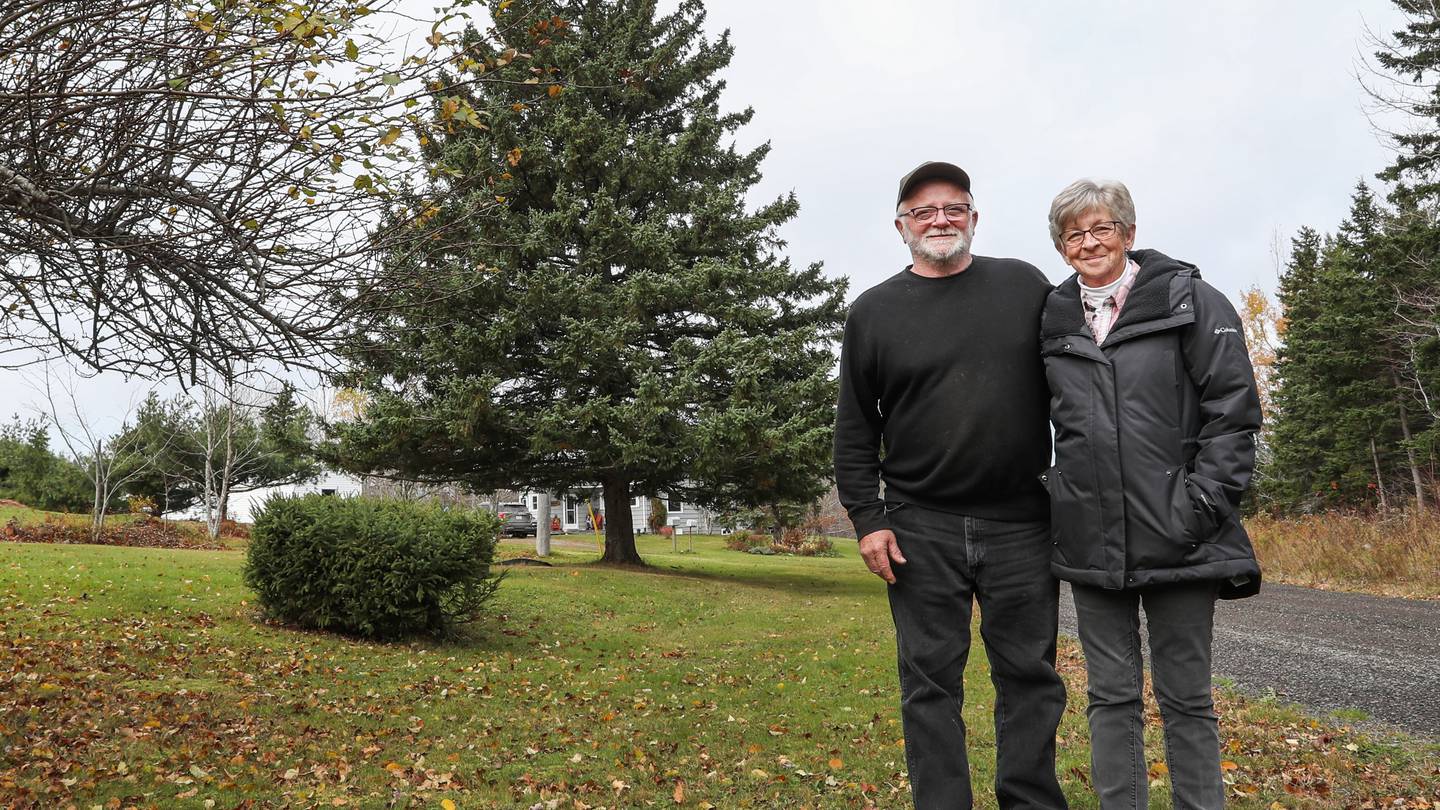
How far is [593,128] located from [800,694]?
11750 mm

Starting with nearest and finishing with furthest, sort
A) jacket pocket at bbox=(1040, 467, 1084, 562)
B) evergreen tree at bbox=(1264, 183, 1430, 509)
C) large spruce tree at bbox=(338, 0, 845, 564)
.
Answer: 1. jacket pocket at bbox=(1040, 467, 1084, 562)
2. large spruce tree at bbox=(338, 0, 845, 564)
3. evergreen tree at bbox=(1264, 183, 1430, 509)

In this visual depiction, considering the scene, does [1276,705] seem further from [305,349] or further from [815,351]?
[815,351]

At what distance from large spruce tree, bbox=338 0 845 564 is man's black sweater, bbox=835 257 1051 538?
10.6 m

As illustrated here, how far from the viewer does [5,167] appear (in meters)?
3.93

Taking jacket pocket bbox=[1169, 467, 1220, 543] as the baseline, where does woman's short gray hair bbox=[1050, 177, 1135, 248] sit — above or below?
above

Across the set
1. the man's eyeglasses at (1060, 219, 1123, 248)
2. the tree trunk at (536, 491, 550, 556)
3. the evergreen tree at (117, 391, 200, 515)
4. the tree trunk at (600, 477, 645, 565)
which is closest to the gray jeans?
the man's eyeglasses at (1060, 219, 1123, 248)

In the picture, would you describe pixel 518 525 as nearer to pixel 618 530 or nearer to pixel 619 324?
pixel 618 530

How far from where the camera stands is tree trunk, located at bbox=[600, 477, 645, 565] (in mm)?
17516

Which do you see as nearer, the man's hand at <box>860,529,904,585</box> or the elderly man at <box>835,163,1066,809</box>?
the elderly man at <box>835,163,1066,809</box>

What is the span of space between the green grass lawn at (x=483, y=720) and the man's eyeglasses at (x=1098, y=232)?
2.43m

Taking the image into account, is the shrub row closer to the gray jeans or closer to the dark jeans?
the dark jeans

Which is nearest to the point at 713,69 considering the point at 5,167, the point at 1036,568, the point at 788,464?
the point at 788,464

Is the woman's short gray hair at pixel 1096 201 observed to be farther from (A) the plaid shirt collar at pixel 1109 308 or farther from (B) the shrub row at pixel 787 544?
(B) the shrub row at pixel 787 544

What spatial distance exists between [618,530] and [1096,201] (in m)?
15.5
